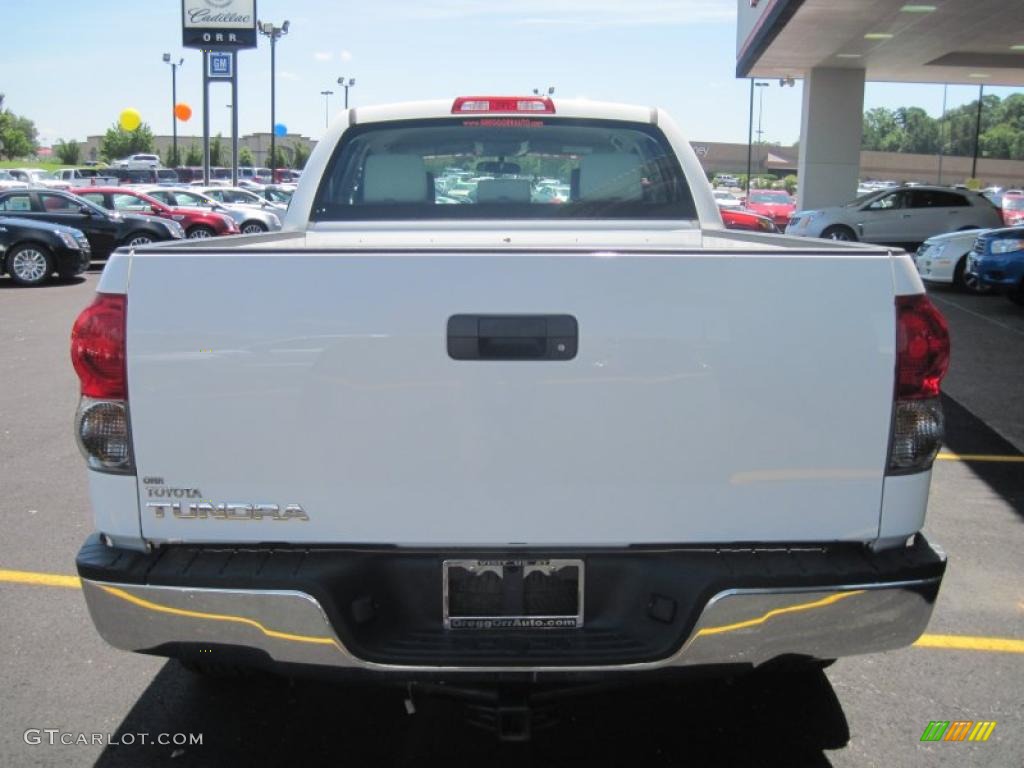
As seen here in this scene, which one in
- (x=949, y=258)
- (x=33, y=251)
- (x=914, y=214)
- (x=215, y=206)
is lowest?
(x=33, y=251)

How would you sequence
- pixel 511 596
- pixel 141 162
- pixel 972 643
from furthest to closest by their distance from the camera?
1. pixel 141 162
2. pixel 972 643
3. pixel 511 596

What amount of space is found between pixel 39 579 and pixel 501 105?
3129 millimetres

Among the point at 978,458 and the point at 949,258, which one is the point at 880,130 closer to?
the point at 949,258

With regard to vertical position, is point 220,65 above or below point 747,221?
above

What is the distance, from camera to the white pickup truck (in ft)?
8.25

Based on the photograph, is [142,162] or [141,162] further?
[142,162]

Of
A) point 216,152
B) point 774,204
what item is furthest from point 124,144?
point 774,204

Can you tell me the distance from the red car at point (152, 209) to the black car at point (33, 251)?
423 centimetres

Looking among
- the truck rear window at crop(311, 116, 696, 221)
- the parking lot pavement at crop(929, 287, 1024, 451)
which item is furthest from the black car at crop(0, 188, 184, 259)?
the truck rear window at crop(311, 116, 696, 221)

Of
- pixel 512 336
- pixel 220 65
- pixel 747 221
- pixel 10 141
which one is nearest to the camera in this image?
pixel 512 336

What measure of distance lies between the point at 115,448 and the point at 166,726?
4.33ft

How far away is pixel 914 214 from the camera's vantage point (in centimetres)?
2352

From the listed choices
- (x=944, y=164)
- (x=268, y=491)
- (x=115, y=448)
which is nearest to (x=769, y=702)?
(x=268, y=491)

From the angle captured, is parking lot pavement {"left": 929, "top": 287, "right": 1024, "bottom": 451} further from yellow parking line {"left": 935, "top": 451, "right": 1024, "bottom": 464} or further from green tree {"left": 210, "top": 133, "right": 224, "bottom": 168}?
green tree {"left": 210, "top": 133, "right": 224, "bottom": 168}
